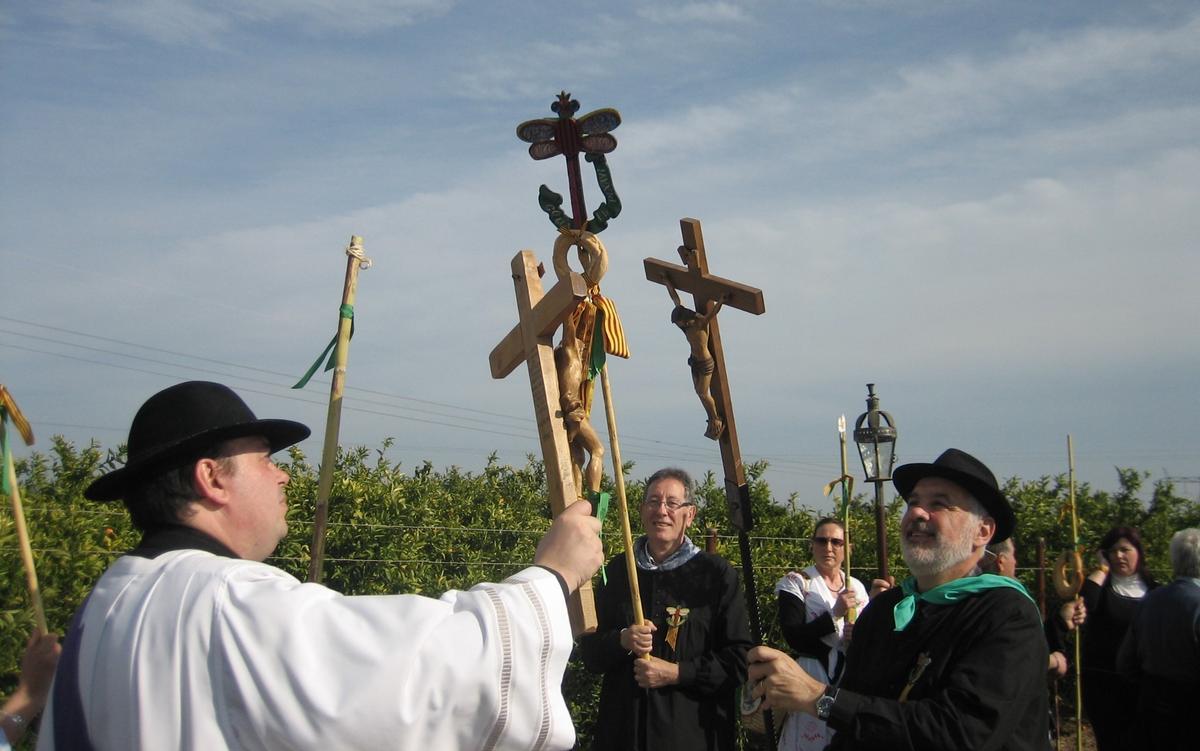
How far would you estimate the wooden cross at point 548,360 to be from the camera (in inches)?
139

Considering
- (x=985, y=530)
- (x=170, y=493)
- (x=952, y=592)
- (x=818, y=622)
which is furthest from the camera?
(x=818, y=622)

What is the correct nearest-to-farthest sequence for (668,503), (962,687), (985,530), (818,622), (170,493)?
(170,493) < (962,687) < (985,530) < (668,503) < (818,622)

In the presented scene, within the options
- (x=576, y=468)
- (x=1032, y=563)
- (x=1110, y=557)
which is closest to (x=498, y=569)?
(x=576, y=468)

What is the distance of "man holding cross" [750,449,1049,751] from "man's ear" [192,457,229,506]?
1938 millimetres

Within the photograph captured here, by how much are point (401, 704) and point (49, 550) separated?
3811 millimetres

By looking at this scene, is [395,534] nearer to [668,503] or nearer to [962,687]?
[668,503]

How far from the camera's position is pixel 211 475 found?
2.37 metres

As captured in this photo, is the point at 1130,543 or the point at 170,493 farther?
the point at 1130,543

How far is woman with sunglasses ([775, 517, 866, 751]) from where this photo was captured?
577 centimetres

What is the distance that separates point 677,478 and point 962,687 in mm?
2292

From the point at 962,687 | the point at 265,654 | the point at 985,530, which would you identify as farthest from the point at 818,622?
the point at 265,654

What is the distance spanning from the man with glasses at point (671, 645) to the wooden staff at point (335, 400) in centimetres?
167

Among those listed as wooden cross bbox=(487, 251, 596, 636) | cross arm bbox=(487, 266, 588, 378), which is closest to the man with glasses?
wooden cross bbox=(487, 251, 596, 636)

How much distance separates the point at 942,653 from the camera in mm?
3445
